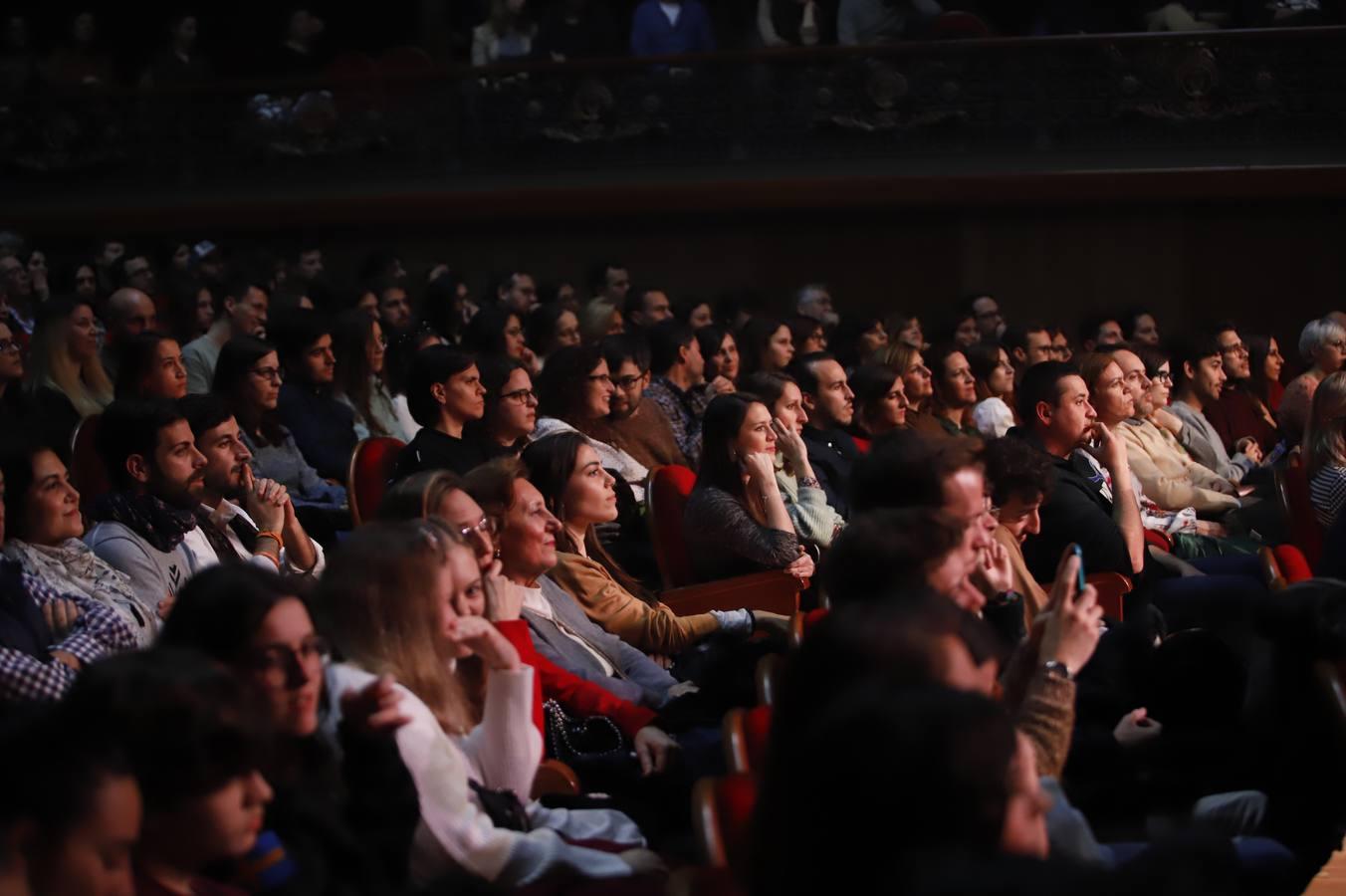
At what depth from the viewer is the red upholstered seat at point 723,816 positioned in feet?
7.11

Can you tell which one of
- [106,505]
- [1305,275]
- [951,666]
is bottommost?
[1305,275]

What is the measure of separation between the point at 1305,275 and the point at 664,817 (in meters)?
8.71

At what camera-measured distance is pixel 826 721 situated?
161 centimetres

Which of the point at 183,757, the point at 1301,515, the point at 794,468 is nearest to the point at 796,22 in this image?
the point at 794,468

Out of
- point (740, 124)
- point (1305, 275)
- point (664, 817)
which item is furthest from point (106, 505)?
point (1305, 275)

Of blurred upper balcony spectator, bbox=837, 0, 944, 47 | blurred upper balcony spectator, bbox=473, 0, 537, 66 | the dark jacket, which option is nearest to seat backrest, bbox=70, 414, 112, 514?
the dark jacket

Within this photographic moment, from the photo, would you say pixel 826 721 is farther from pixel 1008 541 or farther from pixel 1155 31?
pixel 1155 31

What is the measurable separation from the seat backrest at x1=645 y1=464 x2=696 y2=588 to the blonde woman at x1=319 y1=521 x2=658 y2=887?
184cm

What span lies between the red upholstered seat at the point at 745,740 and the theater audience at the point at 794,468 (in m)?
2.32

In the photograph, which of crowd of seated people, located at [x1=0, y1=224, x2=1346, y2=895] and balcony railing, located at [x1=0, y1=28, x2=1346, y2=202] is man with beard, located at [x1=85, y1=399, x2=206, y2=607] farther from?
balcony railing, located at [x1=0, y1=28, x2=1346, y2=202]

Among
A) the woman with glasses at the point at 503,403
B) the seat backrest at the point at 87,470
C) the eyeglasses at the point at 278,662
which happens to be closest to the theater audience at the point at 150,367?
the seat backrest at the point at 87,470

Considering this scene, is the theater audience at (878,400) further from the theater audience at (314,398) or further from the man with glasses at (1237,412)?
the man with glasses at (1237,412)

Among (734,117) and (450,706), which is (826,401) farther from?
(734,117)

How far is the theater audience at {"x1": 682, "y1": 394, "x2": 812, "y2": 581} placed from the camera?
4.52 m
